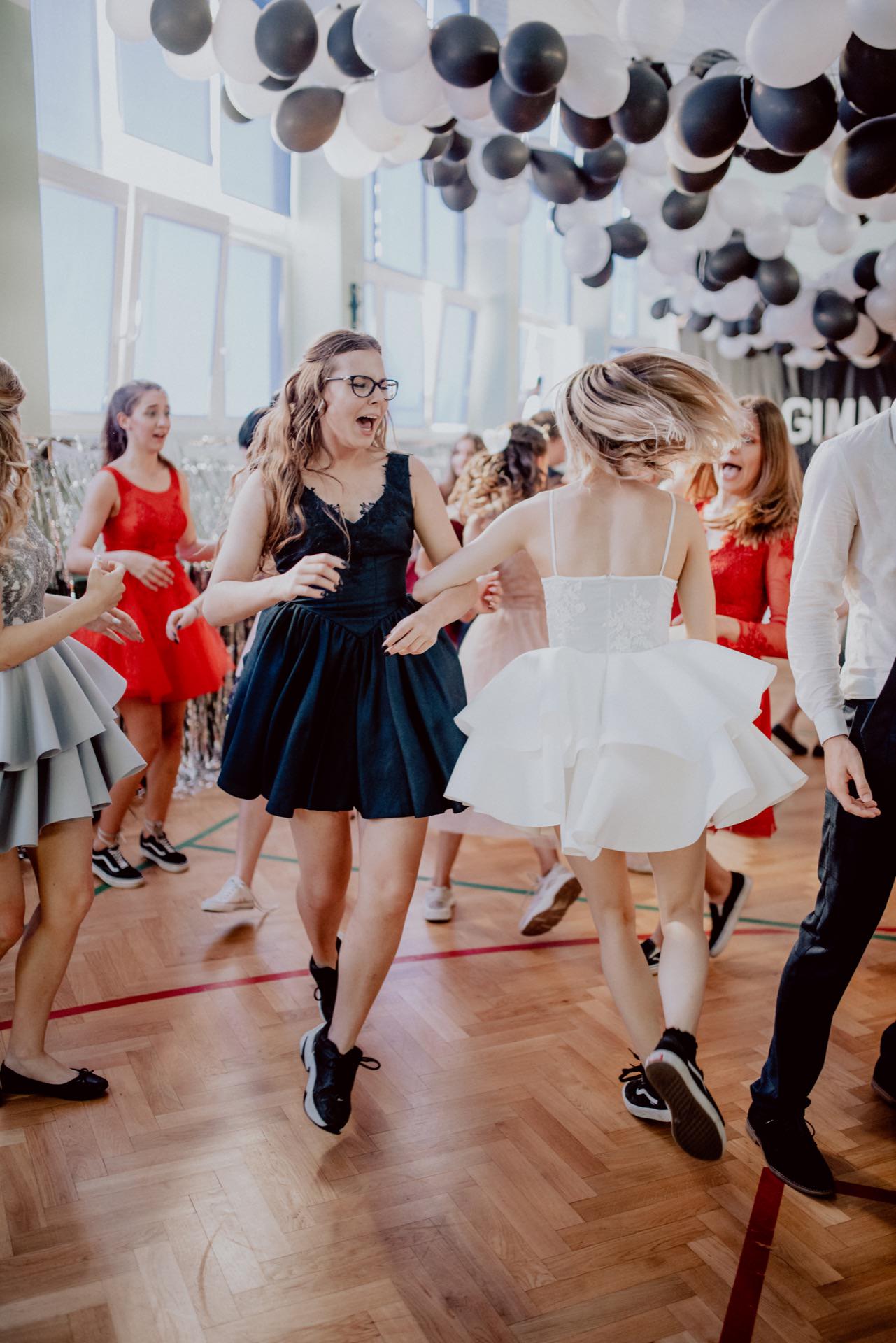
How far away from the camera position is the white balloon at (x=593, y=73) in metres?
3.85

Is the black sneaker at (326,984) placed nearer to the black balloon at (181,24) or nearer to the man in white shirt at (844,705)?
the man in white shirt at (844,705)

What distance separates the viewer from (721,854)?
163 inches

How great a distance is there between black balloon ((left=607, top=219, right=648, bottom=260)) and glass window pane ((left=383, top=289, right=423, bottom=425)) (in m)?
2.79

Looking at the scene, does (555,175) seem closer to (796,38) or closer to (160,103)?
(796,38)

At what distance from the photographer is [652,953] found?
297cm

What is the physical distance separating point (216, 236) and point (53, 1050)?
556 centimetres

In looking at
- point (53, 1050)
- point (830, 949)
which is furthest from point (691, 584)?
point (53, 1050)

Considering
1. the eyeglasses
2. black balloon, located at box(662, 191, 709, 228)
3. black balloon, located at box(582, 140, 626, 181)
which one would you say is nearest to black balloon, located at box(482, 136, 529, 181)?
black balloon, located at box(582, 140, 626, 181)

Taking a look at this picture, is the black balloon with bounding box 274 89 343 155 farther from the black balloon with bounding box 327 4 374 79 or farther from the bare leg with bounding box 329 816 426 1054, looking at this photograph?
the bare leg with bounding box 329 816 426 1054

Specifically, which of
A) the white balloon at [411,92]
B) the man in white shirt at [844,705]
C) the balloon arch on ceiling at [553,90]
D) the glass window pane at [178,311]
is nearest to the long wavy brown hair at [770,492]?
the man in white shirt at [844,705]

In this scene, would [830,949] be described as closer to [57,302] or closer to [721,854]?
[721,854]

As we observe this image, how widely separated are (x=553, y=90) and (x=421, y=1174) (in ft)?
12.1

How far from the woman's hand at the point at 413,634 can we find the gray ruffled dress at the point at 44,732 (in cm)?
67

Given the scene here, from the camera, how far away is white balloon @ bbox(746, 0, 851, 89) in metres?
3.37
